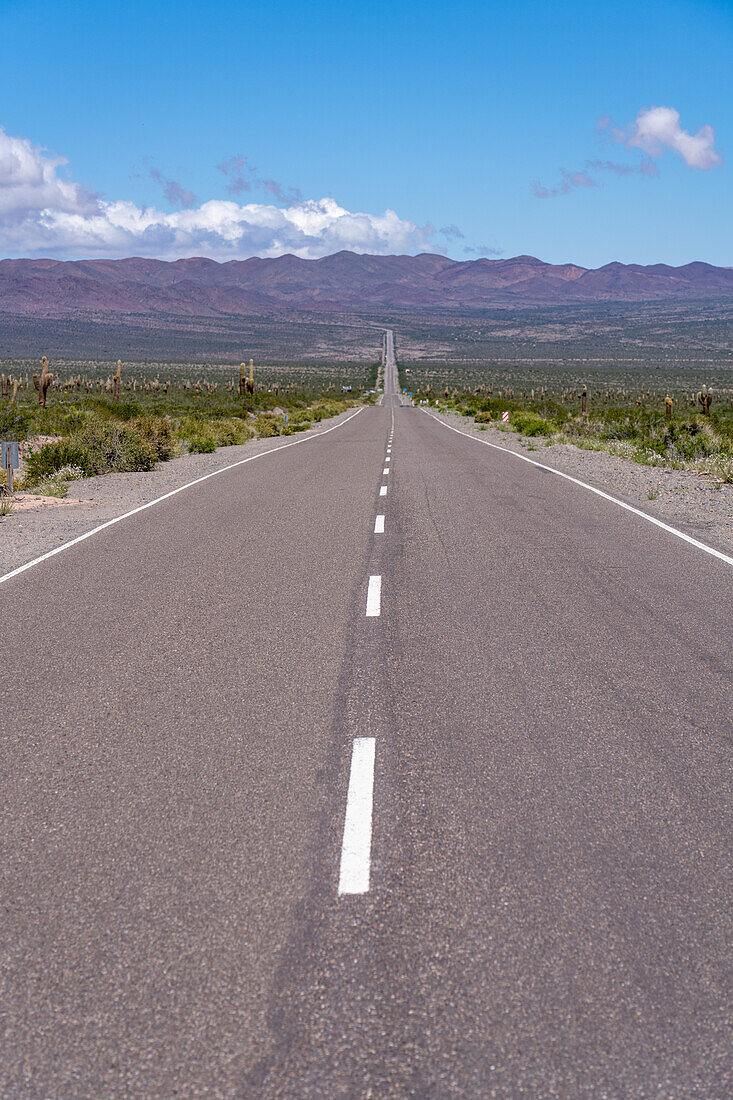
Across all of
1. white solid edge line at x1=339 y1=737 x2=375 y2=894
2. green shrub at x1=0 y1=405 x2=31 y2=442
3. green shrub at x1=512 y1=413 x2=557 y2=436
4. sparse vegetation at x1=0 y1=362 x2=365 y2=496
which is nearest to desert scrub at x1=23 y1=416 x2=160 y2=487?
sparse vegetation at x1=0 y1=362 x2=365 y2=496

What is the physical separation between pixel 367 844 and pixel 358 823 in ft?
0.63

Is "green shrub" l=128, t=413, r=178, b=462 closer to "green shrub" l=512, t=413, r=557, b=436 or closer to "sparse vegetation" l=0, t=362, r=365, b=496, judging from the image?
"sparse vegetation" l=0, t=362, r=365, b=496

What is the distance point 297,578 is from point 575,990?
22.0 ft

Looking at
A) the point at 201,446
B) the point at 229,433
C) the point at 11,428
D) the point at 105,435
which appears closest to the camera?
the point at 105,435

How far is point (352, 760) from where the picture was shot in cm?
488

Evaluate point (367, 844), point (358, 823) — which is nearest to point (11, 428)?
point (358, 823)

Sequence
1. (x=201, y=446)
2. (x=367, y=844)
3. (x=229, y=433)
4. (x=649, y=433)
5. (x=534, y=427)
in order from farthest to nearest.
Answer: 1. (x=534, y=427)
2. (x=229, y=433)
3. (x=201, y=446)
4. (x=649, y=433)
5. (x=367, y=844)

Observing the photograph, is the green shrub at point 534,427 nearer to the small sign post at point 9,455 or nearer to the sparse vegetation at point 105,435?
the sparse vegetation at point 105,435

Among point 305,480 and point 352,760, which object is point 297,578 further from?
point 305,480

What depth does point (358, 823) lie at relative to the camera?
13.7 ft

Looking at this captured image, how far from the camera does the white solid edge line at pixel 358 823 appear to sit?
3.73 meters

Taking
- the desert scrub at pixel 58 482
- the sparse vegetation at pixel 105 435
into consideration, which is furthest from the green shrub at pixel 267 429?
the desert scrub at pixel 58 482

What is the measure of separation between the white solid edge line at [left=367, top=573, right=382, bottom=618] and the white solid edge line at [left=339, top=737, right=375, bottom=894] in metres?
2.90

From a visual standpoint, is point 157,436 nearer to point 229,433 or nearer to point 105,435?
point 105,435
